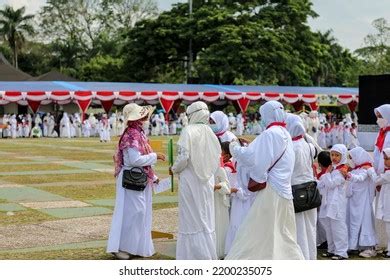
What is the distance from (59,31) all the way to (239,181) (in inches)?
2110

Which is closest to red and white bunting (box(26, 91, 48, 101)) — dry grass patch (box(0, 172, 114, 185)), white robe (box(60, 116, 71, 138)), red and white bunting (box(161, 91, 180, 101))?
white robe (box(60, 116, 71, 138))

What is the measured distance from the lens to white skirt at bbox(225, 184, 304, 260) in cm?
607

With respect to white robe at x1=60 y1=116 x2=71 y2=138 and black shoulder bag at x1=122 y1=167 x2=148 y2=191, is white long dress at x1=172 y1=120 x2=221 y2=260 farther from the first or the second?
white robe at x1=60 y1=116 x2=71 y2=138

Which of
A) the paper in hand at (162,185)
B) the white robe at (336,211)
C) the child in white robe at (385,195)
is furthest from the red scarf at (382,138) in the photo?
the paper in hand at (162,185)

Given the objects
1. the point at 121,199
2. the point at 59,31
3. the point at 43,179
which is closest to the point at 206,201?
the point at 121,199

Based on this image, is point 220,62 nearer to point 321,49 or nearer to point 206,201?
point 321,49

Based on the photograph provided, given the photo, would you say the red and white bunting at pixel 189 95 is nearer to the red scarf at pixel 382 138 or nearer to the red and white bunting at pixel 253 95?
the red and white bunting at pixel 253 95

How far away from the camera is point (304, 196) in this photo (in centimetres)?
647

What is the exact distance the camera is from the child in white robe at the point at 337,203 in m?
7.54

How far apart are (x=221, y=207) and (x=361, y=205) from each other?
1.63 m

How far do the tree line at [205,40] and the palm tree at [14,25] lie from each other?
8cm

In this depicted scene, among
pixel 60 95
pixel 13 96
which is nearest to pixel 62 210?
pixel 13 96

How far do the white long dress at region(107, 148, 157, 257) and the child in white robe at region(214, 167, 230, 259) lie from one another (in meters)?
0.72

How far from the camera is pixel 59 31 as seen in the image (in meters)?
58.6
